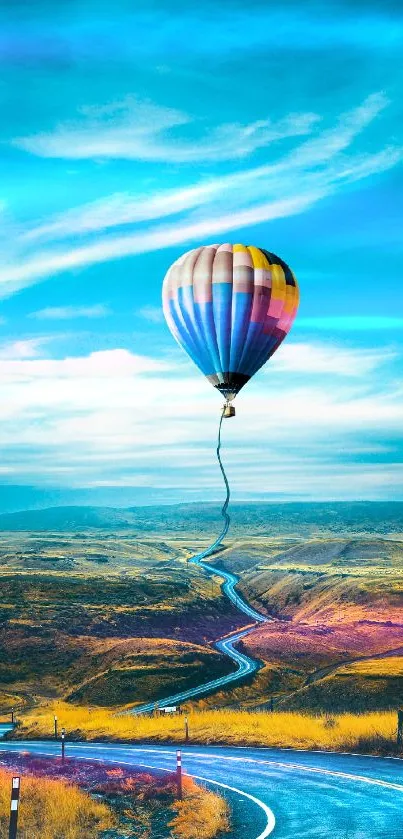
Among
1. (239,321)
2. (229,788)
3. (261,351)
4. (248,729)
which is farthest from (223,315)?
(229,788)

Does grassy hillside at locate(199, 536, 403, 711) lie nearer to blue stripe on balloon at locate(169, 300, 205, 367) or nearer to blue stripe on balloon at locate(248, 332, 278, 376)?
blue stripe on balloon at locate(248, 332, 278, 376)

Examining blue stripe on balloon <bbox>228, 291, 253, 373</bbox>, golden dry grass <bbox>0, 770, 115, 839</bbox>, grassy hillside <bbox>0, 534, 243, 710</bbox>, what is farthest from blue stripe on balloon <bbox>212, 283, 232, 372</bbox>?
grassy hillside <bbox>0, 534, 243, 710</bbox>

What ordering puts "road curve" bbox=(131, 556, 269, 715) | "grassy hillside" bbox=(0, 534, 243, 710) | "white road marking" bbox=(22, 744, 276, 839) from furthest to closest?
"grassy hillside" bbox=(0, 534, 243, 710) < "road curve" bbox=(131, 556, 269, 715) < "white road marking" bbox=(22, 744, 276, 839)

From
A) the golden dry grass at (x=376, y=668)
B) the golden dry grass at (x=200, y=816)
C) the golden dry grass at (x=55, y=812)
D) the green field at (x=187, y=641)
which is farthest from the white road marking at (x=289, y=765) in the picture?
the golden dry grass at (x=376, y=668)

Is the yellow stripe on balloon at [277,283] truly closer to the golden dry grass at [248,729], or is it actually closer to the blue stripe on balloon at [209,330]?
the blue stripe on balloon at [209,330]

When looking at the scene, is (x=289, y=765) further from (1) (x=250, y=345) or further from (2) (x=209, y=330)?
(2) (x=209, y=330)

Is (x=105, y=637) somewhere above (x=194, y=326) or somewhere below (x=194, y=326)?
below

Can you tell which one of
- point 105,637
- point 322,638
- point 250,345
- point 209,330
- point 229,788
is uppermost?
point 209,330
